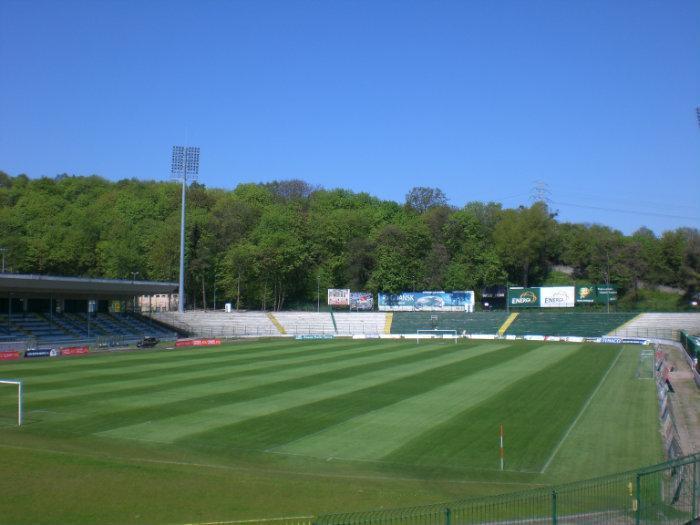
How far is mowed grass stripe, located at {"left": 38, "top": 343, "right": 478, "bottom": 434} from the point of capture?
81.5ft

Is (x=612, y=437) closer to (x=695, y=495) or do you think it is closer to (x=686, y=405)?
(x=686, y=405)

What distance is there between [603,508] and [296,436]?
38.8 feet

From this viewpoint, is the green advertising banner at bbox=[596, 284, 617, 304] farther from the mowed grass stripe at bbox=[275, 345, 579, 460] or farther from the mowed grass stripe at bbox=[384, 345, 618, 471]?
the mowed grass stripe at bbox=[384, 345, 618, 471]

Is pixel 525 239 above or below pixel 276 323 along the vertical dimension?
above

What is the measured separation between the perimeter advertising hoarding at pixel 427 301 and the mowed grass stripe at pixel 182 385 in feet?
129

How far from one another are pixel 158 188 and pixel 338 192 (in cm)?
3186

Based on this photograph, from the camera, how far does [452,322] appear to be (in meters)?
78.8

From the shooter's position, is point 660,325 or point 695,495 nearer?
point 695,495

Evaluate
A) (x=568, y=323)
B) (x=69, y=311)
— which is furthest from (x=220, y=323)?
(x=568, y=323)

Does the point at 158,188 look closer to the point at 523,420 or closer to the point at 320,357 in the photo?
the point at 320,357

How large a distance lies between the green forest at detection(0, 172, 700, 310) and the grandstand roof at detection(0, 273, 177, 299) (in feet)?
55.6

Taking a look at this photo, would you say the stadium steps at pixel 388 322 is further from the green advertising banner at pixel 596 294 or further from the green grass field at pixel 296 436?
the green grass field at pixel 296 436

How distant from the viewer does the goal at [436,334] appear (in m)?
70.3

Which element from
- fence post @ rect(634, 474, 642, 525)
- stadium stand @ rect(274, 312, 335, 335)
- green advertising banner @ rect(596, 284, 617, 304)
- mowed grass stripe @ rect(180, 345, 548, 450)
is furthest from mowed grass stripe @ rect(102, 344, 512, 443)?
green advertising banner @ rect(596, 284, 617, 304)
